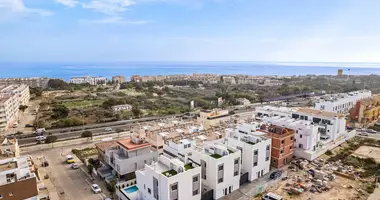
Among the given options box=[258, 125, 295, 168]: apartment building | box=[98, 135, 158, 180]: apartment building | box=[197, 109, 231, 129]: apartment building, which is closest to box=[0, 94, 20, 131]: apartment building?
box=[98, 135, 158, 180]: apartment building

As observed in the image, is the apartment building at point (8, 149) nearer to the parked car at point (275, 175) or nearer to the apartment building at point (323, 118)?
the parked car at point (275, 175)

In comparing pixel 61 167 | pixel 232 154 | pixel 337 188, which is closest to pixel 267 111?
pixel 337 188

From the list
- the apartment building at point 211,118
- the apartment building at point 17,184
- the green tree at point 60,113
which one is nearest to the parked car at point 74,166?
the apartment building at point 17,184

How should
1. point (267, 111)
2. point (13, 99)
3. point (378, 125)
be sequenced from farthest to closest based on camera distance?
1. point (13, 99)
2. point (378, 125)
3. point (267, 111)

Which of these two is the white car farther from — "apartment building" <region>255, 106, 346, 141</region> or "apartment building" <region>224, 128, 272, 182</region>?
"apartment building" <region>255, 106, 346, 141</region>

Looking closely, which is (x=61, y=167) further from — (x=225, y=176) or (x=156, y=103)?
(x=156, y=103)
